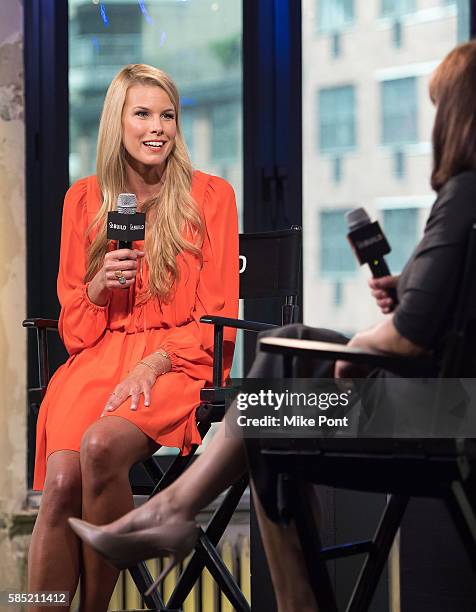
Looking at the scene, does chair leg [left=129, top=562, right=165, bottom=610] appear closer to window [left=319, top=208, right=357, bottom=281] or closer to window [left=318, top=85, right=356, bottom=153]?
window [left=319, top=208, right=357, bottom=281]

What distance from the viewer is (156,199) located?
274 centimetres

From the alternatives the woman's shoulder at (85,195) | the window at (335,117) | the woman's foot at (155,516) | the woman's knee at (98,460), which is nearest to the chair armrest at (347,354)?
the woman's foot at (155,516)

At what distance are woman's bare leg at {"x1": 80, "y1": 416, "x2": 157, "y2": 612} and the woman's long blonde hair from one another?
46 centimetres

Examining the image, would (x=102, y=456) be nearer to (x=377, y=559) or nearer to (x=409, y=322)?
(x=377, y=559)

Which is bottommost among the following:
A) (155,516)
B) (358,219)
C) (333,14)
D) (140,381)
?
(155,516)

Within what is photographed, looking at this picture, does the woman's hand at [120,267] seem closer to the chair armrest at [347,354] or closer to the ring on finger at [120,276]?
the ring on finger at [120,276]

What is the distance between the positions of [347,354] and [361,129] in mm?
2024

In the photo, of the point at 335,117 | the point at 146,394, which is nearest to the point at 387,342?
the point at 146,394

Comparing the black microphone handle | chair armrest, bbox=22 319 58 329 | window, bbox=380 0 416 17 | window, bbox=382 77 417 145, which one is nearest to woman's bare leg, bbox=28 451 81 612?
chair armrest, bbox=22 319 58 329

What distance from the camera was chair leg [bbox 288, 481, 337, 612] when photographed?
1.84m

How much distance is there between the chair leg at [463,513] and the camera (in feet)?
5.84

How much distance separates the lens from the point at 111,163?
9.03ft

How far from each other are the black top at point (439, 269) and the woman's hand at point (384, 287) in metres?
0.16

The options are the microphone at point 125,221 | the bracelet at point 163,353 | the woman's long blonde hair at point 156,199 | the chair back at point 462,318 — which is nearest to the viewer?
the chair back at point 462,318
